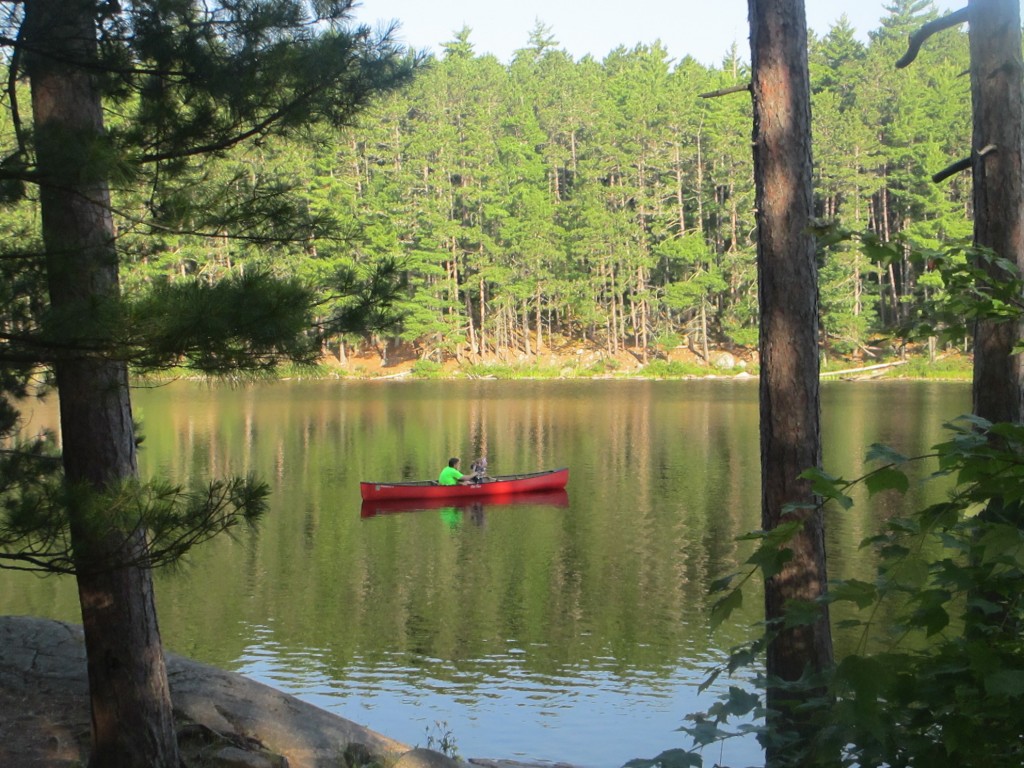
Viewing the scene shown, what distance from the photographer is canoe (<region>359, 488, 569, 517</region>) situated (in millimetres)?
18219

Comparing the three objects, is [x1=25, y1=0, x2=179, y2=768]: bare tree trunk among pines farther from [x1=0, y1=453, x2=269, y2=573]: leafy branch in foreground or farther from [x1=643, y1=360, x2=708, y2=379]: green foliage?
[x1=643, y1=360, x2=708, y2=379]: green foliage

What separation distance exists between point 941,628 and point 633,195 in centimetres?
4869

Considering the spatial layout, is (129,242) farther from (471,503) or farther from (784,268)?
(471,503)

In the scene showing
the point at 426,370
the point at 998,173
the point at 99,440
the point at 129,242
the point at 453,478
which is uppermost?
the point at 998,173

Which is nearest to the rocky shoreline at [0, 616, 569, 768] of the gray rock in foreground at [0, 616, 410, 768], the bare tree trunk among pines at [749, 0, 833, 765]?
the gray rock in foreground at [0, 616, 410, 768]

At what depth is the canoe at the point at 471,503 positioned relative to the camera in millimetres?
18219

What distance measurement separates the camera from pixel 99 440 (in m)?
4.52

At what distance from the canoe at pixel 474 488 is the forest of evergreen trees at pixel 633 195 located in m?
25.8

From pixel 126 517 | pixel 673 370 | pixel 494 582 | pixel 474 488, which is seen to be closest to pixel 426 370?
pixel 673 370

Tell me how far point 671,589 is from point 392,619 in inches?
126

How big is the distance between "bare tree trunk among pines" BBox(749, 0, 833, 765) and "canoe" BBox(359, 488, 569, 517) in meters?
13.2

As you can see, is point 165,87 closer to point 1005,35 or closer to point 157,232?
point 157,232

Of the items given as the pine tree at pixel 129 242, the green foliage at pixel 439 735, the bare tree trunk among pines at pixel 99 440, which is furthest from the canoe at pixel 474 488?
the bare tree trunk among pines at pixel 99 440

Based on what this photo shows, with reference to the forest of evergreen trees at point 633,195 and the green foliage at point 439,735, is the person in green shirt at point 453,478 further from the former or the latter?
the forest of evergreen trees at point 633,195
